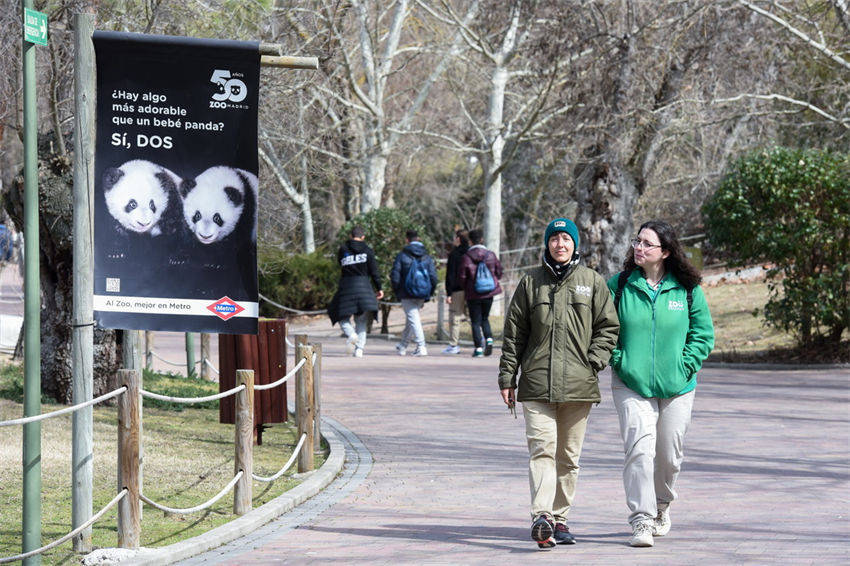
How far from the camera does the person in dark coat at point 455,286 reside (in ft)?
65.3

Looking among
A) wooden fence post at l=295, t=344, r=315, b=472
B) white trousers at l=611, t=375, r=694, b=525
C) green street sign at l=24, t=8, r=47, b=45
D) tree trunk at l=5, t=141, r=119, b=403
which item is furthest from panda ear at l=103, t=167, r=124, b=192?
tree trunk at l=5, t=141, r=119, b=403

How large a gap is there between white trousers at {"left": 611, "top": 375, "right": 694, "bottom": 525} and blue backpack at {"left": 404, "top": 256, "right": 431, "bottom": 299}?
12310 mm

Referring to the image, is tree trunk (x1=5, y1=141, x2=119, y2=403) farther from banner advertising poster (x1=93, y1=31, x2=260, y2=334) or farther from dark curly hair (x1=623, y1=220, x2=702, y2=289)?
dark curly hair (x1=623, y1=220, x2=702, y2=289)

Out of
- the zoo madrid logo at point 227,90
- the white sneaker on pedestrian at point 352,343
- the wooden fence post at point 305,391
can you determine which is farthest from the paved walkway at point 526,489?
the white sneaker on pedestrian at point 352,343

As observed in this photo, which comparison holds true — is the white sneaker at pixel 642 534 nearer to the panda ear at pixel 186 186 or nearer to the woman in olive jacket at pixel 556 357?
the woman in olive jacket at pixel 556 357

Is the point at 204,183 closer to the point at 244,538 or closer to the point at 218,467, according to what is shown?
the point at 244,538

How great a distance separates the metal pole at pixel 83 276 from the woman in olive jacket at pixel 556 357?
2257mm

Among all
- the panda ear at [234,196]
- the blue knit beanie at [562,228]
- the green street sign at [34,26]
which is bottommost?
the blue knit beanie at [562,228]

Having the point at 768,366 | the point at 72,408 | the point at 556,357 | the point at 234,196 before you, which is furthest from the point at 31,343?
the point at 768,366

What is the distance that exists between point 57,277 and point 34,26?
21.3ft

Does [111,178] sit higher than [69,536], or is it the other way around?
[111,178]

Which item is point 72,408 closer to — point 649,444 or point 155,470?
point 649,444

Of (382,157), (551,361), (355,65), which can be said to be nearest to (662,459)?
(551,361)

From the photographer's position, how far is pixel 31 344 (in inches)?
248
